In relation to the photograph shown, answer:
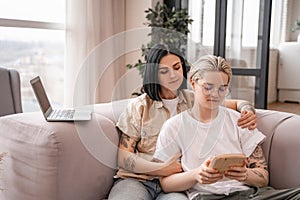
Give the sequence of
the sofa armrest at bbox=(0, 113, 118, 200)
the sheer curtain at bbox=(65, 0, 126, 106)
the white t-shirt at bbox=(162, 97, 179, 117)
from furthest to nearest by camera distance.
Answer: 1. the sheer curtain at bbox=(65, 0, 126, 106)
2. the white t-shirt at bbox=(162, 97, 179, 117)
3. the sofa armrest at bbox=(0, 113, 118, 200)

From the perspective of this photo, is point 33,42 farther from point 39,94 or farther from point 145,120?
point 145,120

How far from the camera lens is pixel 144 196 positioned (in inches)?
52.8

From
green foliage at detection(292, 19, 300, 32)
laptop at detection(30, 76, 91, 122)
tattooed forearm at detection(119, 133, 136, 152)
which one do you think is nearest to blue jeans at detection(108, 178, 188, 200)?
tattooed forearm at detection(119, 133, 136, 152)

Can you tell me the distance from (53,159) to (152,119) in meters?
0.42

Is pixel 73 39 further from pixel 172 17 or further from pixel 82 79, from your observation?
pixel 172 17

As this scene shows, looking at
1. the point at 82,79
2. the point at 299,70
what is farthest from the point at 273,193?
the point at 299,70

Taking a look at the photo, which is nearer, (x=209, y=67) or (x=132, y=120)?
(x=209, y=67)

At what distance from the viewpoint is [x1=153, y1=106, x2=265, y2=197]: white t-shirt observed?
135 cm

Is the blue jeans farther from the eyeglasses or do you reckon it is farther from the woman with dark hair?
the eyeglasses

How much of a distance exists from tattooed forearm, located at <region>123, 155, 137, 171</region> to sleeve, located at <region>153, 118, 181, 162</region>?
0.09m

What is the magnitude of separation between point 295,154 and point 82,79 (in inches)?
77.0

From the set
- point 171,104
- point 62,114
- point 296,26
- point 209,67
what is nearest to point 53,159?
point 62,114

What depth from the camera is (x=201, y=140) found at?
1361 mm

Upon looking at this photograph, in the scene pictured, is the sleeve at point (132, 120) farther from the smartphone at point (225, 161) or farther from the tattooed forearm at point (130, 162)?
the smartphone at point (225, 161)
